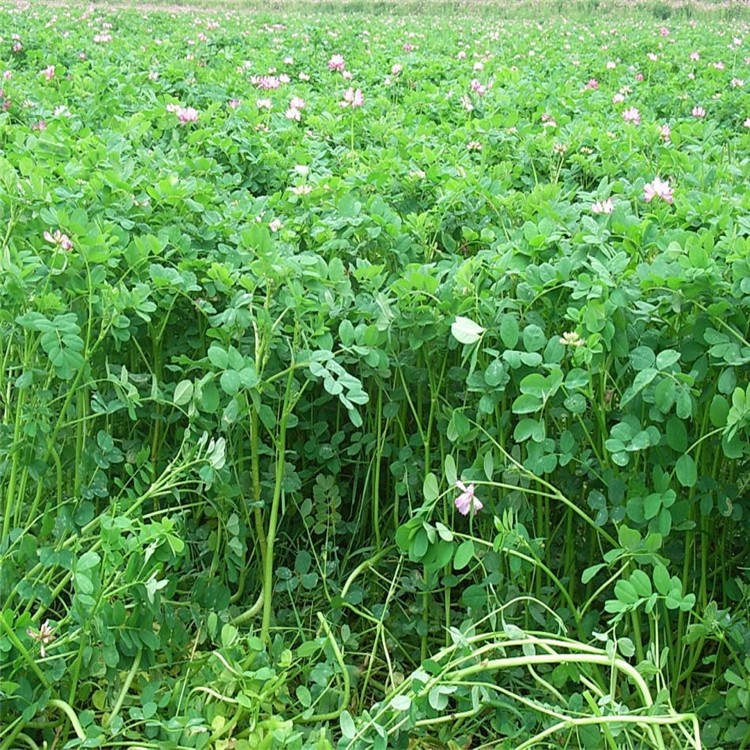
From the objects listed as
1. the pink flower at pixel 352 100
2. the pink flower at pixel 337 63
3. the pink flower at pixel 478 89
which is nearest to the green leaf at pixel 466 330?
the pink flower at pixel 352 100

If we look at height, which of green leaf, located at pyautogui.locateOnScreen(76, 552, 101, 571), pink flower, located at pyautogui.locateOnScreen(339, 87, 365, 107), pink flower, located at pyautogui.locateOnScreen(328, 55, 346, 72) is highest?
pink flower, located at pyautogui.locateOnScreen(328, 55, 346, 72)

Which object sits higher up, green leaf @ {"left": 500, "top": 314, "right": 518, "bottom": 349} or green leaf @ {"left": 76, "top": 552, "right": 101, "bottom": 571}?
green leaf @ {"left": 500, "top": 314, "right": 518, "bottom": 349}

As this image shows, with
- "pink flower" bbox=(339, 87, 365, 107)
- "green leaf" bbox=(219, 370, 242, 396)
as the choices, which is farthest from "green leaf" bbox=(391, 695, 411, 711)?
"pink flower" bbox=(339, 87, 365, 107)

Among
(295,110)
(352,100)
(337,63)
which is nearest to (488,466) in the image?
(295,110)

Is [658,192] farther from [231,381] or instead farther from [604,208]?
[231,381]

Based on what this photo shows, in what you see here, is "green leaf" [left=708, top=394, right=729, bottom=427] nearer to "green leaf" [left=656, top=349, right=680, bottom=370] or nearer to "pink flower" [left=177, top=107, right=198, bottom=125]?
"green leaf" [left=656, top=349, right=680, bottom=370]

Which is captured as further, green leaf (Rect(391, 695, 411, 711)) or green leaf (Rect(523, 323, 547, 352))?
green leaf (Rect(523, 323, 547, 352))

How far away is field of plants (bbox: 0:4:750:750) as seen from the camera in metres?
1.64

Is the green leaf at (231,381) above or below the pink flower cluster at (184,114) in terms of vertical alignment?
below

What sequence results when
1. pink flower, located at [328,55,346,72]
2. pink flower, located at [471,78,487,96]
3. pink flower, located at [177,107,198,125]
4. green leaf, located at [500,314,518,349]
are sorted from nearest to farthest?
green leaf, located at [500,314,518,349], pink flower, located at [177,107,198,125], pink flower, located at [471,78,487,96], pink flower, located at [328,55,346,72]

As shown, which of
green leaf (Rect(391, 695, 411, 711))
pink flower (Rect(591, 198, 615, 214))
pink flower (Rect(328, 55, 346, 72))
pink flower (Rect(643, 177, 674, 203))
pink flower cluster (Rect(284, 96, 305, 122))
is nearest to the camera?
green leaf (Rect(391, 695, 411, 711))

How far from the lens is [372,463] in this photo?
2.08 m

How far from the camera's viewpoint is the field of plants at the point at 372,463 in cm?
164

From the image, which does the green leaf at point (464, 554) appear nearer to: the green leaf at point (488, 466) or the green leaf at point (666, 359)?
the green leaf at point (488, 466)
